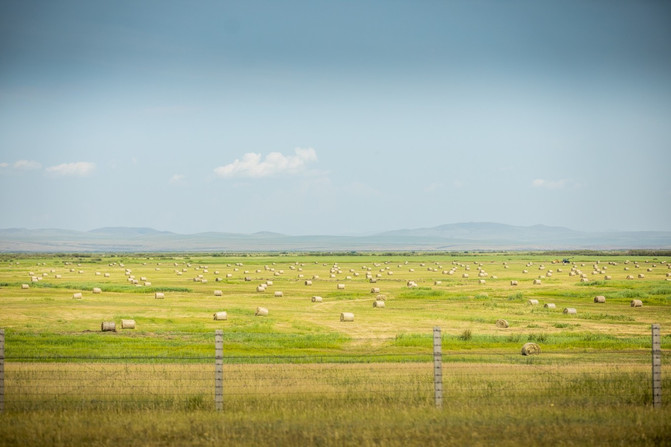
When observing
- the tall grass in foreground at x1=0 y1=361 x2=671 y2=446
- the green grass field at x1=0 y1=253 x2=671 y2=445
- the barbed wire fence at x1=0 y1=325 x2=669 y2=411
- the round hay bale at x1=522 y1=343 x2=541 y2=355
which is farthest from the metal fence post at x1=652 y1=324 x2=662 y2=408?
the round hay bale at x1=522 y1=343 x2=541 y2=355

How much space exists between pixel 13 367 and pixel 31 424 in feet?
39.5

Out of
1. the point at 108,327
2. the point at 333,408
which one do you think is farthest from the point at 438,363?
the point at 108,327

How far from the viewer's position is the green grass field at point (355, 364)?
13.1 m

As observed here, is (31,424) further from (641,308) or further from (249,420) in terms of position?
(641,308)

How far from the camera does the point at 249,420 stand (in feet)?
46.2

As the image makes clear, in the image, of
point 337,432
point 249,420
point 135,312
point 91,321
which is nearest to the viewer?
point 337,432

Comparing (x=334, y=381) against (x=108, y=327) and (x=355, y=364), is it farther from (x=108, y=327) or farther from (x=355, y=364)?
(x=108, y=327)

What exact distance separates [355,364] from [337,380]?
5.24m

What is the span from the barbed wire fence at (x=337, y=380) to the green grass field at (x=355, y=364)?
0.11 metres

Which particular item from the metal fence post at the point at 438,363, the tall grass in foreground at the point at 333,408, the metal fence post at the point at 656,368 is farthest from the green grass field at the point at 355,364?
the metal fence post at the point at 656,368

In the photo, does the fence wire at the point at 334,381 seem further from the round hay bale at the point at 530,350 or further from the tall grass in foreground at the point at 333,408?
the round hay bale at the point at 530,350

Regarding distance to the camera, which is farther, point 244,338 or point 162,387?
point 244,338

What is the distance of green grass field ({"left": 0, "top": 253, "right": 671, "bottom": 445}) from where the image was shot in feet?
43.1

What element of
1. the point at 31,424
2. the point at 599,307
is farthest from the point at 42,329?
the point at 599,307
